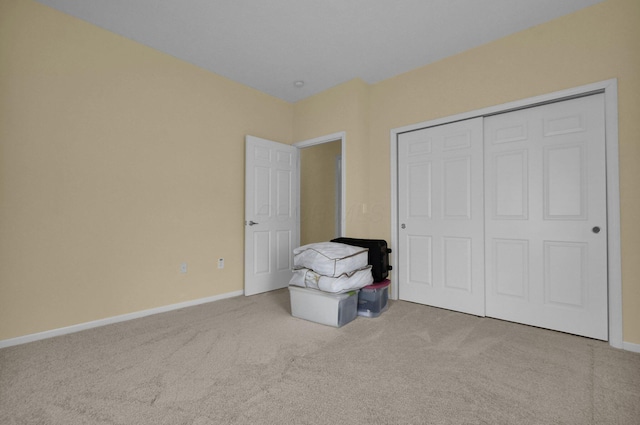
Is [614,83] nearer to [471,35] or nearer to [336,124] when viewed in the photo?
[471,35]

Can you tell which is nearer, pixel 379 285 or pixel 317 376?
pixel 317 376

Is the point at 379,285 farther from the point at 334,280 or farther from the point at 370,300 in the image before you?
the point at 334,280

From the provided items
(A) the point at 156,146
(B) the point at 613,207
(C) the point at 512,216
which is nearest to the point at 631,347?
(B) the point at 613,207

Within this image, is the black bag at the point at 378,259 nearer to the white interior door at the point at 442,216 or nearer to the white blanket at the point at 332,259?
the white blanket at the point at 332,259

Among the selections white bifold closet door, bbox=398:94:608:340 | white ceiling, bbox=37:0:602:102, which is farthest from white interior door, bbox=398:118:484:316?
white ceiling, bbox=37:0:602:102

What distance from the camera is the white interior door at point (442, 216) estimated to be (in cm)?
299

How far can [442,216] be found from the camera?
126 inches

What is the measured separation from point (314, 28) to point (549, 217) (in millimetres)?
2712

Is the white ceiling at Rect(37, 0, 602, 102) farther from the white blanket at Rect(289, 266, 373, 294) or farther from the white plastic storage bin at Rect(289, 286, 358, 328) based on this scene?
the white plastic storage bin at Rect(289, 286, 358, 328)

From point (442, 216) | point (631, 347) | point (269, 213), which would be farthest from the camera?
point (269, 213)

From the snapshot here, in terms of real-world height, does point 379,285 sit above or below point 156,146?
below

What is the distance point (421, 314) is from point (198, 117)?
3.27 meters

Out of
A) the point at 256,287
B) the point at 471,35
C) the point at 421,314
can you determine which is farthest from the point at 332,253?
the point at 471,35

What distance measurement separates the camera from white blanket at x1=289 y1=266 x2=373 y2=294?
2.68m
